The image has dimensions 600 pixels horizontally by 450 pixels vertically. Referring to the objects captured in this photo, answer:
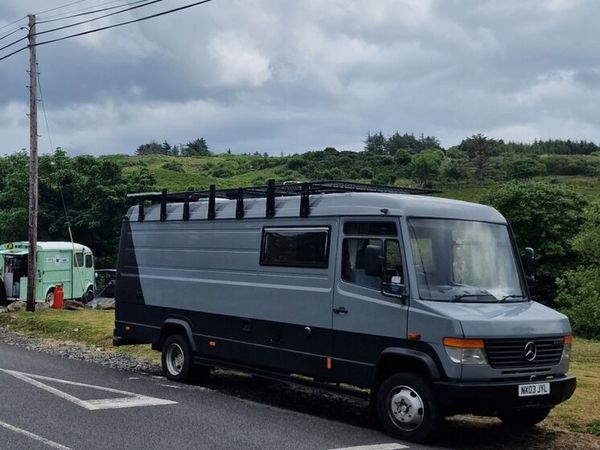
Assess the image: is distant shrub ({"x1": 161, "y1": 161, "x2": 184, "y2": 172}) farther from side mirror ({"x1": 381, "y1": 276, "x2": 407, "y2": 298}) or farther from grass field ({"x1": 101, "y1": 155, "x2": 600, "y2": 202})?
side mirror ({"x1": 381, "y1": 276, "x2": 407, "y2": 298})

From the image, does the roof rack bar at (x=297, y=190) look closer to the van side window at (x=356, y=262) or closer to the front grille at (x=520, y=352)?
the van side window at (x=356, y=262)

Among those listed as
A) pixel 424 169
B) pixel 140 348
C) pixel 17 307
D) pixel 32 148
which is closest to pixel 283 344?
pixel 140 348

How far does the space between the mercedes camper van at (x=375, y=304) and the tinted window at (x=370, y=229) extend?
0.05ft

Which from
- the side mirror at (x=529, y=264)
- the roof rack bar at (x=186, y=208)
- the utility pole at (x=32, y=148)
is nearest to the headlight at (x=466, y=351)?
the side mirror at (x=529, y=264)

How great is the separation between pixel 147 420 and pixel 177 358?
3.15 meters

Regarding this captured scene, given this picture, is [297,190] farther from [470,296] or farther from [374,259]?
[470,296]

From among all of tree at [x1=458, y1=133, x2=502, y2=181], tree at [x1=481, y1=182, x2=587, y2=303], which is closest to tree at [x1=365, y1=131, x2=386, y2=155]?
tree at [x1=458, y1=133, x2=502, y2=181]

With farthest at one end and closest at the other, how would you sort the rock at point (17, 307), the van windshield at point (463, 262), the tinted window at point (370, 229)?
the rock at point (17, 307) → the tinted window at point (370, 229) → the van windshield at point (463, 262)

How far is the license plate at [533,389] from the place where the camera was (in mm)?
7711

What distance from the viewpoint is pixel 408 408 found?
7973 mm

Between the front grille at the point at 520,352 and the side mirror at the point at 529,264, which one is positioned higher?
the side mirror at the point at 529,264

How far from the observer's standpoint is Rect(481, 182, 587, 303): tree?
51562 mm

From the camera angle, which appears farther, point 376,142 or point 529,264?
point 376,142

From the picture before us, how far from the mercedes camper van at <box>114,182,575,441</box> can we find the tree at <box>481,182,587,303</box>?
43.7 meters
